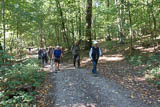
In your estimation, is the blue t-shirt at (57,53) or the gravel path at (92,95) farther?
the blue t-shirt at (57,53)

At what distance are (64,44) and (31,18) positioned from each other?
8.73 m

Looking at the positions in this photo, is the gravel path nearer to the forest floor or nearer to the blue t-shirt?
the forest floor

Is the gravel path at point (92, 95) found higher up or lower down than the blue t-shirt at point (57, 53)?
lower down

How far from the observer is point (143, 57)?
10.4m

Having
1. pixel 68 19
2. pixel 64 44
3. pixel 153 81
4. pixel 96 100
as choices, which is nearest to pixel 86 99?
pixel 96 100

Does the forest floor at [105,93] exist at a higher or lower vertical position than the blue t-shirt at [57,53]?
lower

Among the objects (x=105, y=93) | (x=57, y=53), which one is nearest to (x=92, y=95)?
(x=105, y=93)

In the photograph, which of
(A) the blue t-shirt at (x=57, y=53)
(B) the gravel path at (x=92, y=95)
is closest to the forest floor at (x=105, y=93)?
(B) the gravel path at (x=92, y=95)

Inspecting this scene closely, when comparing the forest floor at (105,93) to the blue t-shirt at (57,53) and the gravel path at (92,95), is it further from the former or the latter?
the blue t-shirt at (57,53)

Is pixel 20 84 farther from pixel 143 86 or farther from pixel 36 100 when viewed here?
pixel 143 86

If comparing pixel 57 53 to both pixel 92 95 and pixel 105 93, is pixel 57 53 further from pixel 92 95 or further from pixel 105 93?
pixel 105 93

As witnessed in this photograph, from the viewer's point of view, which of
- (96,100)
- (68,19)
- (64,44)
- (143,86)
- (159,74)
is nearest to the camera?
(96,100)

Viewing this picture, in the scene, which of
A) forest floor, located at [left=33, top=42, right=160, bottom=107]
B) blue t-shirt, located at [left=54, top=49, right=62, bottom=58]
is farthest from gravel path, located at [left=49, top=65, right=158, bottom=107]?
blue t-shirt, located at [left=54, top=49, right=62, bottom=58]

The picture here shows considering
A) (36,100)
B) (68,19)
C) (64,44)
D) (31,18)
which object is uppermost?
(68,19)
